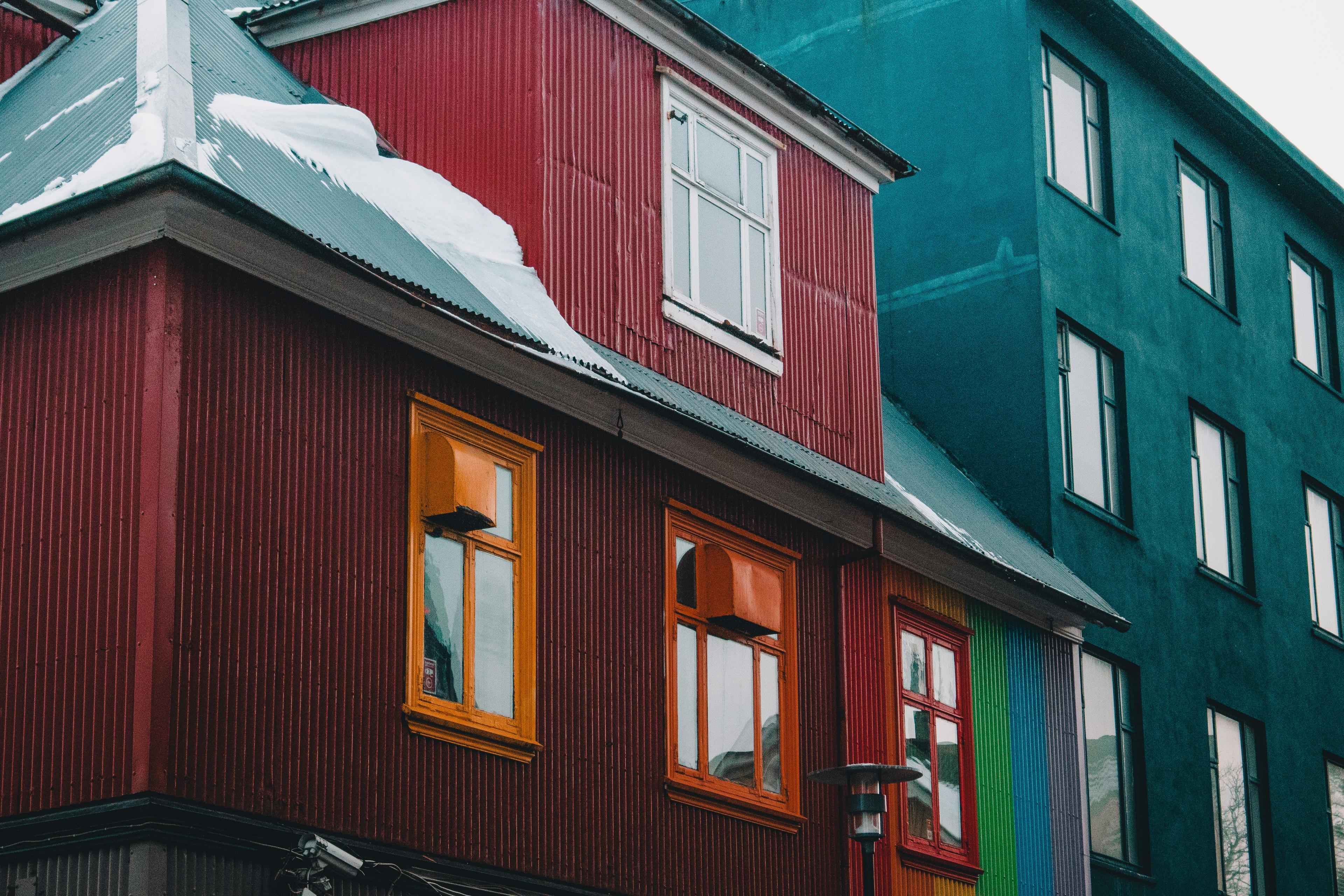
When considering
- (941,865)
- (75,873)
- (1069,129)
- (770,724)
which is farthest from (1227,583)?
(75,873)

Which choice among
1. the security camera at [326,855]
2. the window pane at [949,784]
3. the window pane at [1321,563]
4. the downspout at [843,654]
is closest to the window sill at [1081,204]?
the window pane at [1321,563]

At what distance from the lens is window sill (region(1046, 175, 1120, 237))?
21.3 meters

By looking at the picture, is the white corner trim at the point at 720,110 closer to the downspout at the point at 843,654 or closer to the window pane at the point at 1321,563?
the downspout at the point at 843,654

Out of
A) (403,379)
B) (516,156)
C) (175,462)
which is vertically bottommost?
(175,462)

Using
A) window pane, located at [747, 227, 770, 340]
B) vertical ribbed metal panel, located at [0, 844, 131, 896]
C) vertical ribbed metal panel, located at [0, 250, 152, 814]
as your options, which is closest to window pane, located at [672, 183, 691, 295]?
window pane, located at [747, 227, 770, 340]

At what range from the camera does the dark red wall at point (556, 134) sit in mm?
14180

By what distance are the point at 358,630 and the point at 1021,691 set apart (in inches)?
328

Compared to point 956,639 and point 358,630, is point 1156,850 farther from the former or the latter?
point 358,630

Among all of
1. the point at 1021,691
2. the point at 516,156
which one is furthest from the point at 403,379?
the point at 1021,691

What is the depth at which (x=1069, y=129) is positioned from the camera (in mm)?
22125

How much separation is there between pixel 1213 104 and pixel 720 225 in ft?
35.3

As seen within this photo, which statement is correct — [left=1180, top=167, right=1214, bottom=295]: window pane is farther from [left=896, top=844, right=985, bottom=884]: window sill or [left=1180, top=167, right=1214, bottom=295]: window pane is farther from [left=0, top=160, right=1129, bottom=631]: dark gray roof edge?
[left=0, top=160, right=1129, bottom=631]: dark gray roof edge

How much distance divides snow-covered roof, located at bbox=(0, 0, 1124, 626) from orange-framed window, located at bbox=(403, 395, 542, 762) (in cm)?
80

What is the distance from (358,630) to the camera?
11.6m
